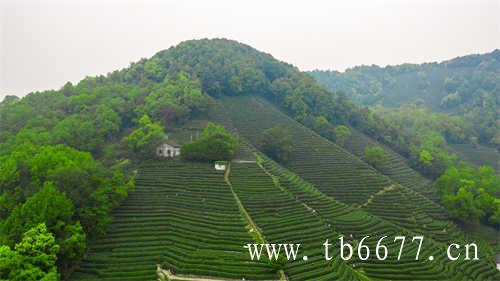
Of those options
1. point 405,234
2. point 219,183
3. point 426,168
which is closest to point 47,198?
point 219,183

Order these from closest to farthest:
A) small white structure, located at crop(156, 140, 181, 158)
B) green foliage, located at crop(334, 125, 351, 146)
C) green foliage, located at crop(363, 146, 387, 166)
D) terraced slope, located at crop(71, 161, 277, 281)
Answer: terraced slope, located at crop(71, 161, 277, 281)
small white structure, located at crop(156, 140, 181, 158)
green foliage, located at crop(363, 146, 387, 166)
green foliage, located at crop(334, 125, 351, 146)

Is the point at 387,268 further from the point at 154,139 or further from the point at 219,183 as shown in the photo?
the point at 154,139

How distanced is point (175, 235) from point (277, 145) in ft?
73.2

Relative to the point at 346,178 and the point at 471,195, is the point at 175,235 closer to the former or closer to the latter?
the point at 346,178

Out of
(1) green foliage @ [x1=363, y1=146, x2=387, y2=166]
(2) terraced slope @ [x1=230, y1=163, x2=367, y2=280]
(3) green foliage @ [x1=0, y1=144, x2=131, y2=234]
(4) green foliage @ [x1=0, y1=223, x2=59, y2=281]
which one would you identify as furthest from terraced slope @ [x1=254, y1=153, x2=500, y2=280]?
(4) green foliage @ [x1=0, y1=223, x2=59, y2=281]

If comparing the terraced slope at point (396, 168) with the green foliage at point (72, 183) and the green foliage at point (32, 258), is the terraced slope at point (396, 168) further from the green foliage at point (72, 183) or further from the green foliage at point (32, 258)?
the green foliage at point (32, 258)

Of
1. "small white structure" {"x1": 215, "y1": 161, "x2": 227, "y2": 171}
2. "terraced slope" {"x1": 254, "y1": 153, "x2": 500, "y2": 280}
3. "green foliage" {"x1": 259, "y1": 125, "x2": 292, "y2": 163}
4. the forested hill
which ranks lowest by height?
"terraced slope" {"x1": 254, "y1": 153, "x2": 500, "y2": 280}

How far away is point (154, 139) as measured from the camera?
37.8 metres

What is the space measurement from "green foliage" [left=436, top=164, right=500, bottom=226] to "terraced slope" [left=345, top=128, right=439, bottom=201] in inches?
87.5

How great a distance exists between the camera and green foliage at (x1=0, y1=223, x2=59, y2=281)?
1831 centimetres

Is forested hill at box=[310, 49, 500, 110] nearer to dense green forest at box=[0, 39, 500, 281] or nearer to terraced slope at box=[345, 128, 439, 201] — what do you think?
dense green forest at box=[0, 39, 500, 281]

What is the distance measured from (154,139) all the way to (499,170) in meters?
59.5

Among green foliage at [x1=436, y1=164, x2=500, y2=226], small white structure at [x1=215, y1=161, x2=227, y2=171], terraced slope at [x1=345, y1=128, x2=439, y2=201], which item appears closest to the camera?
small white structure at [x1=215, y1=161, x2=227, y2=171]

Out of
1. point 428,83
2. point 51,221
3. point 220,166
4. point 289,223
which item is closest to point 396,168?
point 220,166
